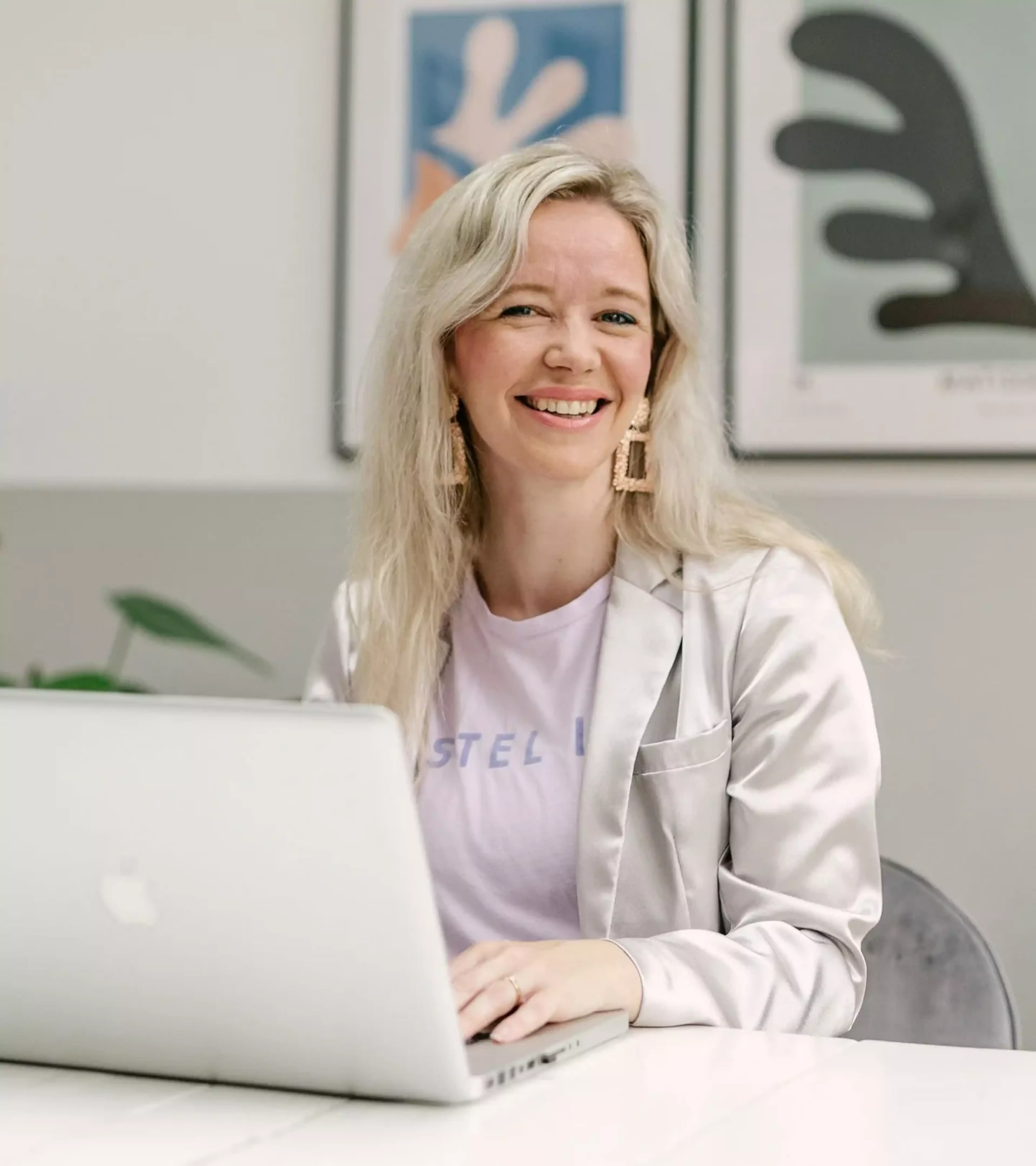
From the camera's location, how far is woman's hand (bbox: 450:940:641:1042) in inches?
44.0

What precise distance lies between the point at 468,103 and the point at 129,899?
1928 millimetres

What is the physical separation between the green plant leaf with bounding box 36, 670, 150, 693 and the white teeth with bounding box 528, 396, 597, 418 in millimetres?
900

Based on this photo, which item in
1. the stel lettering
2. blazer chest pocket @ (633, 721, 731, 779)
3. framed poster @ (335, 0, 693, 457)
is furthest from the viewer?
framed poster @ (335, 0, 693, 457)

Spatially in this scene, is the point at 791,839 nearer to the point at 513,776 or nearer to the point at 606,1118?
the point at 513,776

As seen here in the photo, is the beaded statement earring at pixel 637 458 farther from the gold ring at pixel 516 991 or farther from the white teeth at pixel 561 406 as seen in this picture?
the gold ring at pixel 516 991

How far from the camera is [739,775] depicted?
1.62m

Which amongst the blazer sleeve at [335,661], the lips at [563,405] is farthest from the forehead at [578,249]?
the blazer sleeve at [335,661]

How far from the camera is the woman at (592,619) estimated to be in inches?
61.7

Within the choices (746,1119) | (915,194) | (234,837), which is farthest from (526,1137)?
(915,194)

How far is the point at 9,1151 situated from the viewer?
0.90 meters

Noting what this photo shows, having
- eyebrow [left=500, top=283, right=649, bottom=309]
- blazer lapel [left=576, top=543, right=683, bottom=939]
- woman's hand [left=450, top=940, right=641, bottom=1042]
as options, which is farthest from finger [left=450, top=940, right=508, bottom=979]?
eyebrow [left=500, top=283, right=649, bottom=309]

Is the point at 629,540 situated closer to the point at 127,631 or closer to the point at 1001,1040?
the point at 1001,1040

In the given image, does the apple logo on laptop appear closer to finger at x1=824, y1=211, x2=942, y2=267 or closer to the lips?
the lips

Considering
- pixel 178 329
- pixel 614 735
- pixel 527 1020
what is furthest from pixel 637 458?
pixel 178 329
